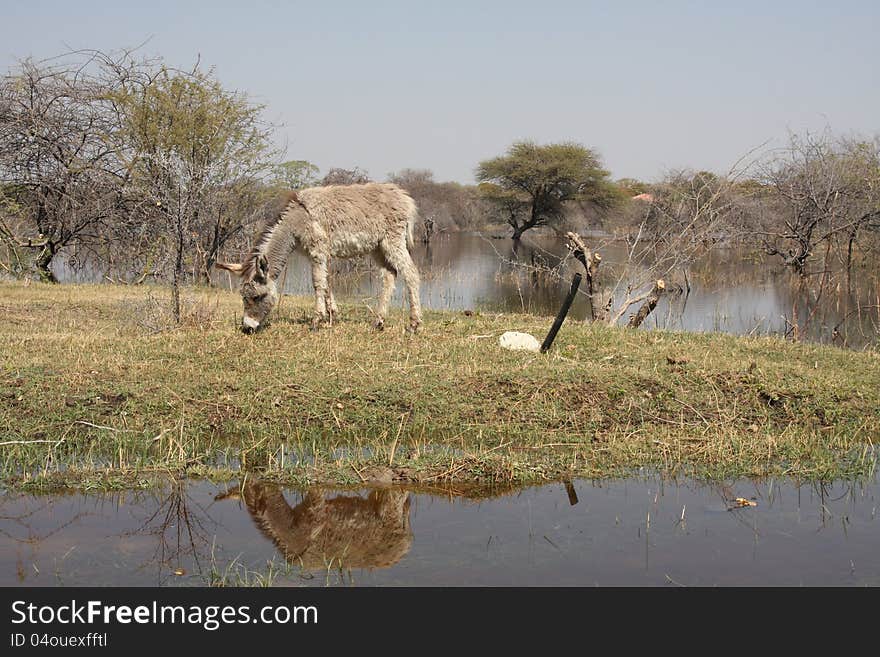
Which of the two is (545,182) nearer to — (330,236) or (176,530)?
(330,236)

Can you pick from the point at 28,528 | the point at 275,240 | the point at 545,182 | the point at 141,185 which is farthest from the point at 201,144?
the point at 545,182

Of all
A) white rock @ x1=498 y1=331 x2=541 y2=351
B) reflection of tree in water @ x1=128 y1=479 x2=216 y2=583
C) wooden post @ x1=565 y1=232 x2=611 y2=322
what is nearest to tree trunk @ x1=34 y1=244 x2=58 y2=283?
wooden post @ x1=565 y1=232 x2=611 y2=322

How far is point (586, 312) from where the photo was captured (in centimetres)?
2098

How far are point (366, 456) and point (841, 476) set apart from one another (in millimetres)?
3981

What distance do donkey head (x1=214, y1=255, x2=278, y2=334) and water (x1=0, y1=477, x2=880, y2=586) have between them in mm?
4390

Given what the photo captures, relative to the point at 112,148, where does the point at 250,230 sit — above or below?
below

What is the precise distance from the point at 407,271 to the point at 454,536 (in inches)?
242

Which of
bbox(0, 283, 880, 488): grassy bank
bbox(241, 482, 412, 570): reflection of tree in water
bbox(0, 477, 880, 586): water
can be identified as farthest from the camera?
bbox(0, 283, 880, 488): grassy bank

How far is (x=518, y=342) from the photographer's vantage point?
1048 cm

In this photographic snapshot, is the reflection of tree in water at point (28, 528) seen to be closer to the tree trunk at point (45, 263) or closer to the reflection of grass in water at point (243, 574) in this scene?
the reflection of grass in water at point (243, 574)

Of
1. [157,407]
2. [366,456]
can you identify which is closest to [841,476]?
[366,456]

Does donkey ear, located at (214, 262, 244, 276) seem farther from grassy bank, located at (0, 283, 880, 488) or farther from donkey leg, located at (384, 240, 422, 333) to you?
donkey leg, located at (384, 240, 422, 333)

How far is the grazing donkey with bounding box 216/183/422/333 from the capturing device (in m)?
11.2
